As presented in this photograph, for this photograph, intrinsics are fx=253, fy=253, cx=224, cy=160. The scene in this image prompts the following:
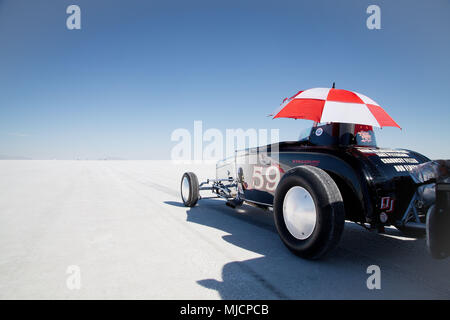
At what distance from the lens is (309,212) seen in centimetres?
268

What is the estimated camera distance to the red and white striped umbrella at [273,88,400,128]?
2.96 meters

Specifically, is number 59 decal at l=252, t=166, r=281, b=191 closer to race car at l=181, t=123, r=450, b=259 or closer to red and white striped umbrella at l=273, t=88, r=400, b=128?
race car at l=181, t=123, r=450, b=259

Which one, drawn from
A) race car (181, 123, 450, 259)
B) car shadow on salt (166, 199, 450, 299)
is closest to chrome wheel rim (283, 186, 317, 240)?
race car (181, 123, 450, 259)

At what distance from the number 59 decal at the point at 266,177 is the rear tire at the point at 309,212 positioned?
2.72 ft

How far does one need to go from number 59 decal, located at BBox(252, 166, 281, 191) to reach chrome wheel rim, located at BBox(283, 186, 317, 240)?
34.3 inches

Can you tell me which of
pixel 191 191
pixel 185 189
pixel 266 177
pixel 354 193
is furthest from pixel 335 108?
pixel 185 189

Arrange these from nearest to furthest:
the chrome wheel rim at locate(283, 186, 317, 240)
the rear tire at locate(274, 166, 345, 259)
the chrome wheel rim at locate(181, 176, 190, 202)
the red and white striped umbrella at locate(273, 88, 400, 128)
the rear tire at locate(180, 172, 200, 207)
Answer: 1. the rear tire at locate(274, 166, 345, 259)
2. the chrome wheel rim at locate(283, 186, 317, 240)
3. the red and white striped umbrella at locate(273, 88, 400, 128)
4. the rear tire at locate(180, 172, 200, 207)
5. the chrome wheel rim at locate(181, 176, 190, 202)

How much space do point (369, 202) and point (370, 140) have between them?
133 cm

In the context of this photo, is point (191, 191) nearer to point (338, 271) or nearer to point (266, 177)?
point (266, 177)

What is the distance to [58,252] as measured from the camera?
3051mm

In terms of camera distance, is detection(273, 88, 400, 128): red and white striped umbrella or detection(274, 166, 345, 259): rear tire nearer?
detection(274, 166, 345, 259): rear tire

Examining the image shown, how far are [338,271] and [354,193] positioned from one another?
81 cm

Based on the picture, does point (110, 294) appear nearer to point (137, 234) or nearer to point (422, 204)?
point (137, 234)
